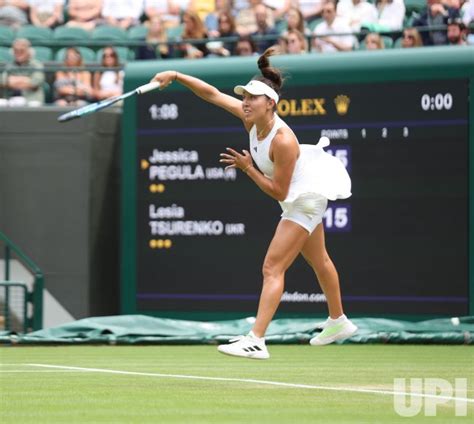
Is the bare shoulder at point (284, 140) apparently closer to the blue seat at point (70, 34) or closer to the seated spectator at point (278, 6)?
the seated spectator at point (278, 6)

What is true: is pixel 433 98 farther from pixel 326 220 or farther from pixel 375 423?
pixel 375 423

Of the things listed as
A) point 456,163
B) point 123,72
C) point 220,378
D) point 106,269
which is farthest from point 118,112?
point 220,378

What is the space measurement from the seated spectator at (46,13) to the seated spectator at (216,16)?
256cm

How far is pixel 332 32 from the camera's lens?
16.7 meters

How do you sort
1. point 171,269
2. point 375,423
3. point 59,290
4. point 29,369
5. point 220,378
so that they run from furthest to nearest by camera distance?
point 59,290 < point 171,269 < point 29,369 < point 220,378 < point 375,423

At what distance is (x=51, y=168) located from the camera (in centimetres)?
1730

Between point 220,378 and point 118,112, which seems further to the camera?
point 118,112

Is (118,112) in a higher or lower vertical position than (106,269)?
higher

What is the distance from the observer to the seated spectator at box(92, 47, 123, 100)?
17.5 metres

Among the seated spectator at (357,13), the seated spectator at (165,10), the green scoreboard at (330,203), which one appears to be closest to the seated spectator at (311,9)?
the seated spectator at (357,13)

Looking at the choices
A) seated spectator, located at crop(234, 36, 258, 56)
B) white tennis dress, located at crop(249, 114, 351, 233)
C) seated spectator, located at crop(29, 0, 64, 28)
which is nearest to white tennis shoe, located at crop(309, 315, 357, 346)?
Answer: white tennis dress, located at crop(249, 114, 351, 233)

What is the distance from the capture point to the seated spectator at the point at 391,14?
649 inches

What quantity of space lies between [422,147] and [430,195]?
1.73 ft

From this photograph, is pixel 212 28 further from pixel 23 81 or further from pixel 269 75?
pixel 269 75
